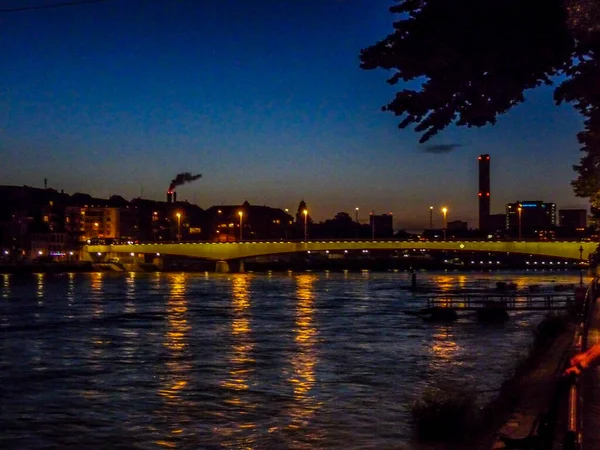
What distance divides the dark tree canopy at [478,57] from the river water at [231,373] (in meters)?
6.72

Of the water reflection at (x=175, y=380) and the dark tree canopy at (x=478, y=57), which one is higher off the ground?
the dark tree canopy at (x=478, y=57)

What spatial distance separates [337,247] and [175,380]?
9786 centimetres

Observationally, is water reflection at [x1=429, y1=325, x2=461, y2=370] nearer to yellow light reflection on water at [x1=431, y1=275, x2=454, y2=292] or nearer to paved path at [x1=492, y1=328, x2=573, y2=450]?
paved path at [x1=492, y1=328, x2=573, y2=450]

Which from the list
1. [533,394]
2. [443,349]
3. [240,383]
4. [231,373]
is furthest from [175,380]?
[533,394]

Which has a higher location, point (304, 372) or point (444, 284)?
point (304, 372)

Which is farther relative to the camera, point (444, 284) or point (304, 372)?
point (444, 284)

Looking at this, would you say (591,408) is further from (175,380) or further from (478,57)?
(175,380)

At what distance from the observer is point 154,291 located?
93.4 meters

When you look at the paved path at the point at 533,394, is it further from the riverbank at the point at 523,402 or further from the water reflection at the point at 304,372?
the water reflection at the point at 304,372

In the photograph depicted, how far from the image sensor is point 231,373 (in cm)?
2936

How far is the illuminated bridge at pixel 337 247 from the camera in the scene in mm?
107812

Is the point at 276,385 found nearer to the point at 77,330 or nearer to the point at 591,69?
the point at 591,69

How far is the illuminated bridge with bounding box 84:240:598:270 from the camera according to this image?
108 metres

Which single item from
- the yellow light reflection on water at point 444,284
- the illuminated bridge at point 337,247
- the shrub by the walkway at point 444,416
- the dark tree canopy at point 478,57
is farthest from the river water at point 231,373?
the illuminated bridge at point 337,247
